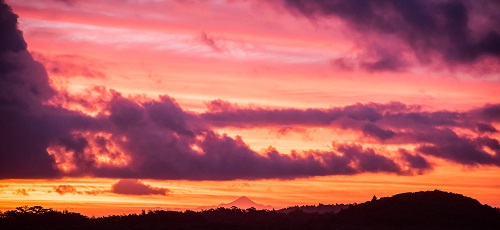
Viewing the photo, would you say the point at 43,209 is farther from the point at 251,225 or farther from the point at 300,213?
the point at 300,213

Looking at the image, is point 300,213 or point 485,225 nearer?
point 485,225

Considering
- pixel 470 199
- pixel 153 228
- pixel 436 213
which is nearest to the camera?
pixel 153 228

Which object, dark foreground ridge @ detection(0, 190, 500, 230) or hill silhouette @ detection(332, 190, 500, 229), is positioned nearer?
dark foreground ridge @ detection(0, 190, 500, 230)

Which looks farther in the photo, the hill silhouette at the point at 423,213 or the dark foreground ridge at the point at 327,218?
the hill silhouette at the point at 423,213

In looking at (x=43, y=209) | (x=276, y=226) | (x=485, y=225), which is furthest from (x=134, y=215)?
(x=485, y=225)

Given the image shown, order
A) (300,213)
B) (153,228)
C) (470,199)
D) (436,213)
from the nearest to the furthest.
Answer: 1. (153,228)
2. (436,213)
3. (470,199)
4. (300,213)

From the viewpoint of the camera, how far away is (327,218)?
436 ft

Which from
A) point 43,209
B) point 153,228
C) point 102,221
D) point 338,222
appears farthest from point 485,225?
point 43,209

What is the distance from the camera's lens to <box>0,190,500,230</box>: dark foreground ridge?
11250 cm

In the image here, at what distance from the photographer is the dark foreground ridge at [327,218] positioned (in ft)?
369

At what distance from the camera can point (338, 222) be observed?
126m

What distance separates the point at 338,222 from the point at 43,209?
50.8 meters

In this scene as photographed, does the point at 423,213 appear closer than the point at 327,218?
Yes

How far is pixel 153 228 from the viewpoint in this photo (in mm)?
106750
